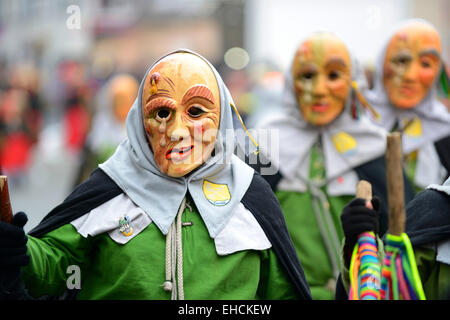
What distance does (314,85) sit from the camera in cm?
586

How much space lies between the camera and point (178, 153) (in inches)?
149

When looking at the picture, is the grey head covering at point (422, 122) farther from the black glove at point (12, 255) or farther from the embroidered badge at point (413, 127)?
the black glove at point (12, 255)

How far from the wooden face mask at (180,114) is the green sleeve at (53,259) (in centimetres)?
52

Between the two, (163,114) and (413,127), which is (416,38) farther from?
(163,114)

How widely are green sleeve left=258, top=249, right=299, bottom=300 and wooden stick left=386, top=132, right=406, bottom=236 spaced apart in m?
0.95

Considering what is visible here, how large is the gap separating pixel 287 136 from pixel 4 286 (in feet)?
10.2

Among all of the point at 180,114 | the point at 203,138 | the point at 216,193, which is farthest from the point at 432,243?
the point at 180,114

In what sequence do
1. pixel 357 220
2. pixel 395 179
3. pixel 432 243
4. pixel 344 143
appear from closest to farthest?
pixel 395 179 < pixel 357 220 < pixel 432 243 < pixel 344 143

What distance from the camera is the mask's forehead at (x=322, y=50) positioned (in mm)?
5828

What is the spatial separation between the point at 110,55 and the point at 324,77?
21.2m

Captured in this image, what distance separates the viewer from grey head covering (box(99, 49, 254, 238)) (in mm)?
3777

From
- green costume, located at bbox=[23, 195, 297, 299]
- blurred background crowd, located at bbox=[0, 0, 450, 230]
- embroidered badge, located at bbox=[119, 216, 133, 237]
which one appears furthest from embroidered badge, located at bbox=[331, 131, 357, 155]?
blurred background crowd, located at bbox=[0, 0, 450, 230]

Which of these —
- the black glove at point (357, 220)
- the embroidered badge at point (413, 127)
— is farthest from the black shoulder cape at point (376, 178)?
the black glove at point (357, 220)

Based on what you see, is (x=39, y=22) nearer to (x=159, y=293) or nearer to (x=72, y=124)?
(x=72, y=124)
